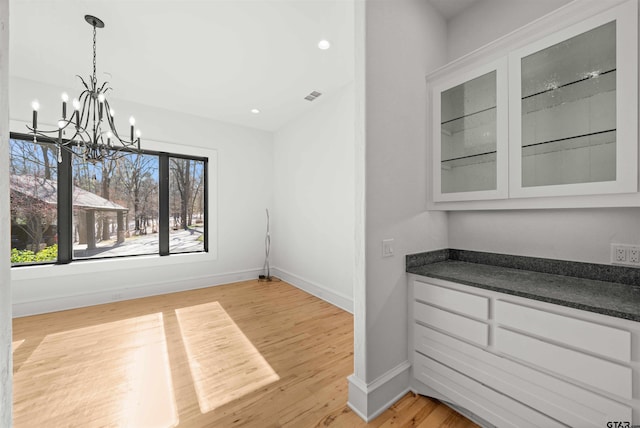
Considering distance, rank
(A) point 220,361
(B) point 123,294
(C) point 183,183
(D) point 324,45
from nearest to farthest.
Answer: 1. (A) point 220,361
2. (D) point 324,45
3. (B) point 123,294
4. (C) point 183,183

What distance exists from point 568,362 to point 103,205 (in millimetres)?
5264

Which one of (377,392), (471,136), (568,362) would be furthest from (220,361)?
(471,136)

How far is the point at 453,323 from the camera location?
63.6 inches

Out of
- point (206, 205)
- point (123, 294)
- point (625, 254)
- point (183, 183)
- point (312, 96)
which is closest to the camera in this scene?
point (625, 254)

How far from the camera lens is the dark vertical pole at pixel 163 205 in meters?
4.20

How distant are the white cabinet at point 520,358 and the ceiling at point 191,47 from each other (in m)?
2.43

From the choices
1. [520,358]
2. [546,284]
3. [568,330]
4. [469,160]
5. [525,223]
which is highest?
[469,160]

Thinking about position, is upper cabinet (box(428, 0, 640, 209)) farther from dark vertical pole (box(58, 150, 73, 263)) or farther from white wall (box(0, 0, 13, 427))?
dark vertical pole (box(58, 150, 73, 263))

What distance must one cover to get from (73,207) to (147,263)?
1244 mm

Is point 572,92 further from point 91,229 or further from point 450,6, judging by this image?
point 91,229

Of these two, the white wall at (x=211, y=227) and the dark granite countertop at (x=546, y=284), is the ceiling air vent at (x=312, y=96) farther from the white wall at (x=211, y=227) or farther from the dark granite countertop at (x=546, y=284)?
the dark granite countertop at (x=546, y=284)

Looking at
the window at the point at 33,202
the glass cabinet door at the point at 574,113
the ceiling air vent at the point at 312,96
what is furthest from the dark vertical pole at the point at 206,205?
the glass cabinet door at the point at 574,113

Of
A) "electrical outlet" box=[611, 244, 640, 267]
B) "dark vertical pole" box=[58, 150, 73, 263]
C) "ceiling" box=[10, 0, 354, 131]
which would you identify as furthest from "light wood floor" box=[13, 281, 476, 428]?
"ceiling" box=[10, 0, 354, 131]

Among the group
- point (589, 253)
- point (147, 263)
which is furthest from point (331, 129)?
point (147, 263)
